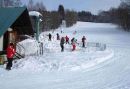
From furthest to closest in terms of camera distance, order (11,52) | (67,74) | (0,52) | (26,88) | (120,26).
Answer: (120,26)
(0,52)
(11,52)
(67,74)
(26,88)

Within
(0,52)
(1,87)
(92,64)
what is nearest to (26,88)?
(1,87)

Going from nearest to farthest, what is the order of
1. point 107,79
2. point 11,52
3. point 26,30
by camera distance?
point 107,79 → point 11,52 → point 26,30

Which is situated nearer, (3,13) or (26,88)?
(26,88)

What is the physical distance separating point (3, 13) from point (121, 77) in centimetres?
1157

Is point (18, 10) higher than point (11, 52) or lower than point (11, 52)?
higher

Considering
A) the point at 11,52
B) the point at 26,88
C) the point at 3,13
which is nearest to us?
the point at 26,88

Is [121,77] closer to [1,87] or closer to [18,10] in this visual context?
[1,87]

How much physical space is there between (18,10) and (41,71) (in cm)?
737

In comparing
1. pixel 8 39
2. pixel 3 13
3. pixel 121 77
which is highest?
pixel 3 13

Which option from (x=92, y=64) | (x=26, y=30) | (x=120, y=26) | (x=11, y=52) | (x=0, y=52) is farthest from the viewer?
(x=120, y=26)

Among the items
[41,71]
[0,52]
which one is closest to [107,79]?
[41,71]

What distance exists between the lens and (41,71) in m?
16.5

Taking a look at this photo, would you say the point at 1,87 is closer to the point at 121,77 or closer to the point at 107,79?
the point at 107,79

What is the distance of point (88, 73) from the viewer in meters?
16.5
